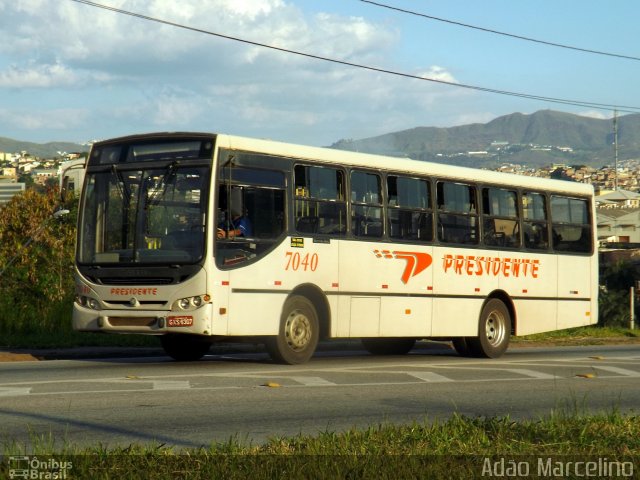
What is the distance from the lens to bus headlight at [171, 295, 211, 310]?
15.4m

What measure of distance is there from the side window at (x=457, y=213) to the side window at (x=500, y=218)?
0.94 ft

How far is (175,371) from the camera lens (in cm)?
1563

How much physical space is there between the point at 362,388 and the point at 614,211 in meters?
130

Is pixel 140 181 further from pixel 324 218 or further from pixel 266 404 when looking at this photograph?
pixel 266 404

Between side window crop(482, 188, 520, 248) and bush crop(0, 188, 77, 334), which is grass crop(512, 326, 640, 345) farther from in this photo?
bush crop(0, 188, 77, 334)

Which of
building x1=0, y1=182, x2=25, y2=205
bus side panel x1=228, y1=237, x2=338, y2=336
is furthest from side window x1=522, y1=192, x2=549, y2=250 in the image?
building x1=0, y1=182, x2=25, y2=205

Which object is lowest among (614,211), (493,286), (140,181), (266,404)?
(266,404)

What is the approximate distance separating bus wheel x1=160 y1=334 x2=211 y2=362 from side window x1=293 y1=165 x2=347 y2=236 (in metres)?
2.56

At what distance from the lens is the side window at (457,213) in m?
19.6

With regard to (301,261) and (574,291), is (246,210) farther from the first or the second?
(574,291)

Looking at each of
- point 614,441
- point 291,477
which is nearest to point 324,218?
point 614,441

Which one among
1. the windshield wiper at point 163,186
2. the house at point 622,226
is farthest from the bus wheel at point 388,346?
the house at point 622,226

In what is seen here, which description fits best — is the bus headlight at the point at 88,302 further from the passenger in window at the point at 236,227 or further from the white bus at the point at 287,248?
the passenger in window at the point at 236,227

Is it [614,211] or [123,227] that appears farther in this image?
[614,211]
